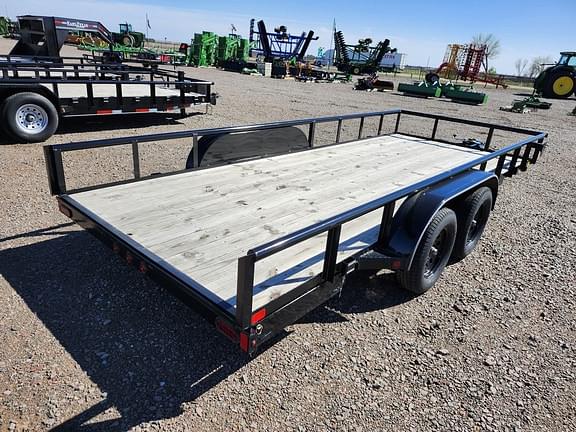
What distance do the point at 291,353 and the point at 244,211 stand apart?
1117 millimetres

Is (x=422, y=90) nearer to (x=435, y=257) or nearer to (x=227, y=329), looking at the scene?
(x=435, y=257)

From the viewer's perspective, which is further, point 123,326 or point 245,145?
point 245,145

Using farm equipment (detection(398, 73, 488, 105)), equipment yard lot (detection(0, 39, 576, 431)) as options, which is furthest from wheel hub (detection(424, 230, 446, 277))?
farm equipment (detection(398, 73, 488, 105))

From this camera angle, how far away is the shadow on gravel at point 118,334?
7.40 ft

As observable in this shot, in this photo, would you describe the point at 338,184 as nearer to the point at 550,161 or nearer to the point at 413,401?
the point at 413,401

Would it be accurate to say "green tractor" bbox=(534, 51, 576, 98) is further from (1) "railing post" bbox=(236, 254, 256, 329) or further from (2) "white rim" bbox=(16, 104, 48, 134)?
(1) "railing post" bbox=(236, 254, 256, 329)

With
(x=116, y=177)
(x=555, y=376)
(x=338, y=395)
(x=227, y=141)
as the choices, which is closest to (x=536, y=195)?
(x=555, y=376)

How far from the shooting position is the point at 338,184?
4.00 metres

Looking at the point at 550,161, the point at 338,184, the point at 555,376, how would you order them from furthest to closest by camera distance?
1. the point at 550,161
2. the point at 338,184
3. the point at 555,376

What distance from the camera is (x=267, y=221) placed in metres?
3.03

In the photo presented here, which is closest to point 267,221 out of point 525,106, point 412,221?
point 412,221

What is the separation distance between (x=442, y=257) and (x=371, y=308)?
0.77 m

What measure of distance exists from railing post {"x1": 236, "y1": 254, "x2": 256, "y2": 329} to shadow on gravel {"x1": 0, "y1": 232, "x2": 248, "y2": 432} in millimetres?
807

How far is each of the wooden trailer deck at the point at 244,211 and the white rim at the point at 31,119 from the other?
15.0 feet
